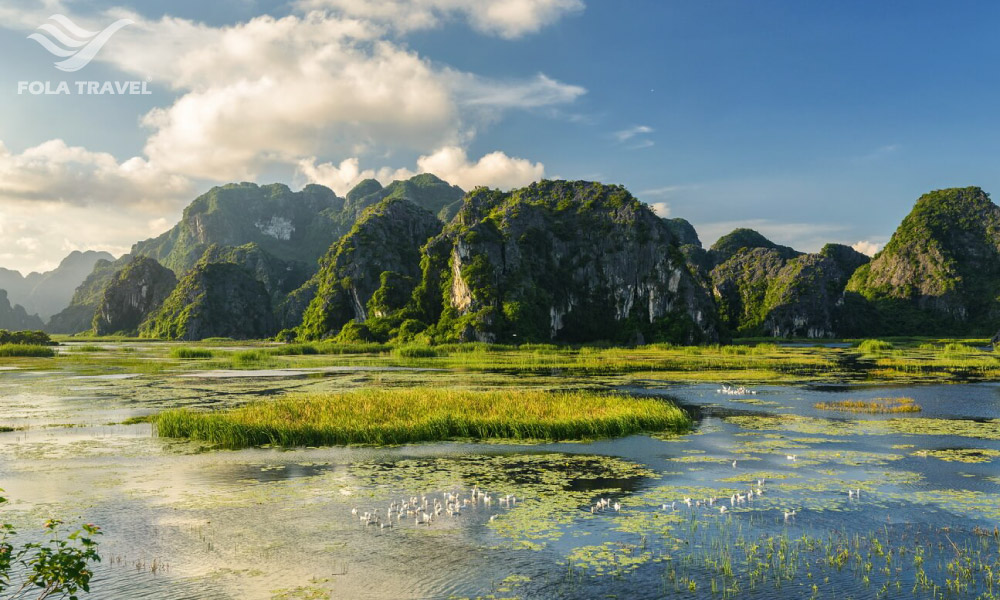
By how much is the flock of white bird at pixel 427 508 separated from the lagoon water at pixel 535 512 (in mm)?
262

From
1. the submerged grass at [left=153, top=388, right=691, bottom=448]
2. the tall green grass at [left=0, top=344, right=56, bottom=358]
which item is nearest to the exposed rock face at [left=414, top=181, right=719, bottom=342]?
the tall green grass at [left=0, top=344, right=56, bottom=358]

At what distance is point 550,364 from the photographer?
247 feet

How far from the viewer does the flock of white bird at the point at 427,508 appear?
1635cm

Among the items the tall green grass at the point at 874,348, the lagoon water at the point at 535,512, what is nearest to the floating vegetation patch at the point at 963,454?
the lagoon water at the point at 535,512

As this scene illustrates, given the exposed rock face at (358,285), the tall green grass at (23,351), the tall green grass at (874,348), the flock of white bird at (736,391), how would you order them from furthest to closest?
the exposed rock face at (358,285) → the tall green grass at (874,348) → the tall green grass at (23,351) → the flock of white bird at (736,391)

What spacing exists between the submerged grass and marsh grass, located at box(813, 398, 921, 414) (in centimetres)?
1181

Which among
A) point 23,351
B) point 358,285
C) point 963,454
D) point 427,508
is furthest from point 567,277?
point 427,508

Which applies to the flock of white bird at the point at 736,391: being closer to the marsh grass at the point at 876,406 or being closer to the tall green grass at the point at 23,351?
the marsh grass at the point at 876,406

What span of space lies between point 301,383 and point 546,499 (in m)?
37.9

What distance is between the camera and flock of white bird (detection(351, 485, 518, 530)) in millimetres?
16355

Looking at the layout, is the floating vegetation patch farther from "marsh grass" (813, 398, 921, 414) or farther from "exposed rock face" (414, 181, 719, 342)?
"exposed rock face" (414, 181, 719, 342)

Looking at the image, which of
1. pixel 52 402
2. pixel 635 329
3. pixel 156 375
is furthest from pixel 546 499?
pixel 635 329

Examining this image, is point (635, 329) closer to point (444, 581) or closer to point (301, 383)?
point (301, 383)

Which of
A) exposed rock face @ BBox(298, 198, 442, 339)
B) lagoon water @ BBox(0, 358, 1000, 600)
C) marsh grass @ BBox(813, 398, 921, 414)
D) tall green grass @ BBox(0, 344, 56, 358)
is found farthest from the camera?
exposed rock face @ BBox(298, 198, 442, 339)
